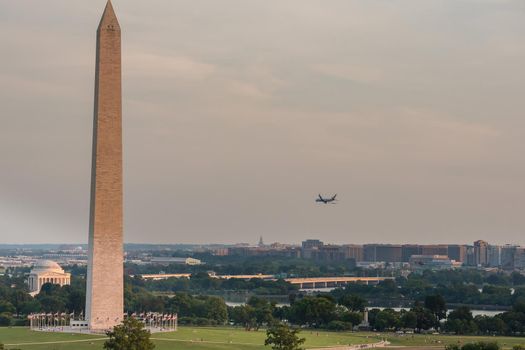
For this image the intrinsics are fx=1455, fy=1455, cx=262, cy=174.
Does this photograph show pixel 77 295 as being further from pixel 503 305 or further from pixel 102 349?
pixel 503 305

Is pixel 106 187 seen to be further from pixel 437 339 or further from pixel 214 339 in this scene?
pixel 437 339

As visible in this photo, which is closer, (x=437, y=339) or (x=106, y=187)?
(x=106, y=187)

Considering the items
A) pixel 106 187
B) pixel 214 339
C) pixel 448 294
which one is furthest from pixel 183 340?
pixel 448 294

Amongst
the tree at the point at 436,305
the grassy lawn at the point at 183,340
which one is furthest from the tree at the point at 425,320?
the grassy lawn at the point at 183,340

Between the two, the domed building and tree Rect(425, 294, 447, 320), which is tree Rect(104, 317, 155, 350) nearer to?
tree Rect(425, 294, 447, 320)

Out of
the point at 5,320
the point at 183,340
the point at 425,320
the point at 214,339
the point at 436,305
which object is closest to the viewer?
the point at 183,340

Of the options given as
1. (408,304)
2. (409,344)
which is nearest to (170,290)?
(408,304)

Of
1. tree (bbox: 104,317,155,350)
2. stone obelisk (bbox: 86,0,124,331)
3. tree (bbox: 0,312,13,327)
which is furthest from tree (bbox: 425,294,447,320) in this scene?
tree (bbox: 104,317,155,350)
